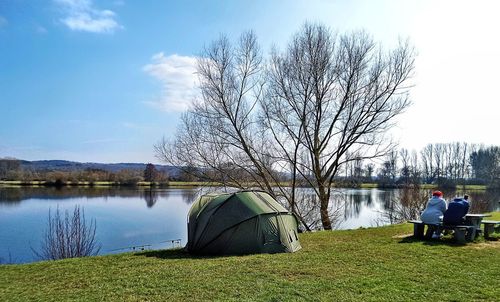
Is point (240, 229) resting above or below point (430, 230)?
above

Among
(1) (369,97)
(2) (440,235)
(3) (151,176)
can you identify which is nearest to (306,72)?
(1) (369,97)

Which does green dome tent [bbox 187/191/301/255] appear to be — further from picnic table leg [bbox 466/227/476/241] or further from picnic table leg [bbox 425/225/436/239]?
picnic table leg [bbox 466/227/476/241]

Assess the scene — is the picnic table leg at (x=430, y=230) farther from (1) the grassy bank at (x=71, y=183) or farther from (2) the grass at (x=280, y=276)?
(1) the grassy bank at (x=71, y=183)

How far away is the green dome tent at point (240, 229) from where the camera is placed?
1010 cm

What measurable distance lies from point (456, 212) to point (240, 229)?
20.0 feet

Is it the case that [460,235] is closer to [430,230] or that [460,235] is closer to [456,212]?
[456,212]

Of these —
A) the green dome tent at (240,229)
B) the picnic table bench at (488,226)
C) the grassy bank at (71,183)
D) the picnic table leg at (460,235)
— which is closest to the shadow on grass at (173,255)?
the green dome tent at (240,229)

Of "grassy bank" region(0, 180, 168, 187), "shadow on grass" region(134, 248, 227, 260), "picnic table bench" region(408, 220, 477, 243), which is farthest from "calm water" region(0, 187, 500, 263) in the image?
"grassy bank" region(0, 180, 168, 187)

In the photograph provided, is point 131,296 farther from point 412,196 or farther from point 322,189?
point 412,196

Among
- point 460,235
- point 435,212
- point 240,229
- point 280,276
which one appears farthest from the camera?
point 435,212

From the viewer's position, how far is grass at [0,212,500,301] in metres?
6.11

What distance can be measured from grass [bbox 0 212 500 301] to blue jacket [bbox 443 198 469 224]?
2.49ft

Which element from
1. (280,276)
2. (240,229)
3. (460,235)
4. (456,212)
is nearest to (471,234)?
(460,235)

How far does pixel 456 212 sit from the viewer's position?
428 inches
